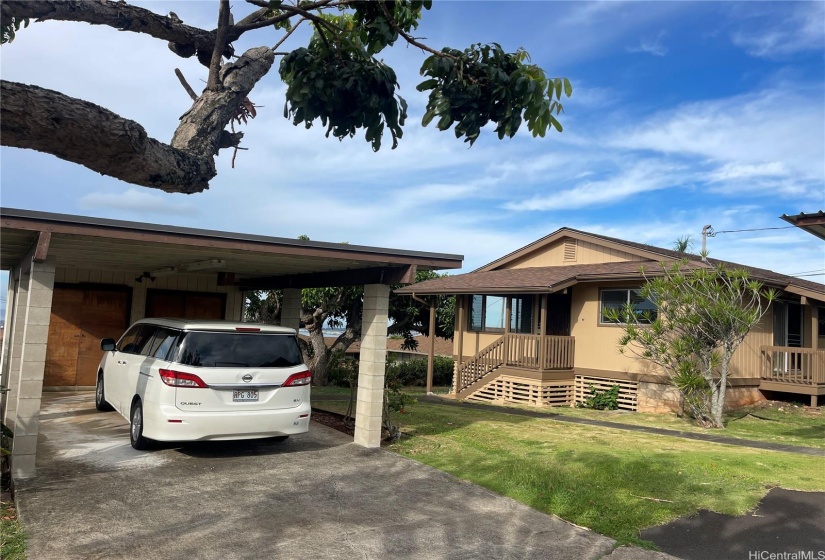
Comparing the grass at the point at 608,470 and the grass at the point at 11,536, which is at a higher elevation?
the grass at the point at 608,470

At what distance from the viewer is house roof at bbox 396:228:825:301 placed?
55.1 ft

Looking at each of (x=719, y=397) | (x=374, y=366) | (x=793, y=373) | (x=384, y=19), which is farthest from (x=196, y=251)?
(x=793, y=373)

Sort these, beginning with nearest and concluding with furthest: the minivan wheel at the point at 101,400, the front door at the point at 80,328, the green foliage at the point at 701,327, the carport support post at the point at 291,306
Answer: the minivan wheel at the point at 101,400, the carport support post at the point at 291,306, the green foliage at the point at 701,327, the front door at the point at 80,328

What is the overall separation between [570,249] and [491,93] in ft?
51.1

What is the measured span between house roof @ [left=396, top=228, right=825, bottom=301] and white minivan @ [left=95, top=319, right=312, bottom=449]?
9.77 meters

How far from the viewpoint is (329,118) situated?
19.1 feet

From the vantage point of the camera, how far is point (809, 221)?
7.20 m

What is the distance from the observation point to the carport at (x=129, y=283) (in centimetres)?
702

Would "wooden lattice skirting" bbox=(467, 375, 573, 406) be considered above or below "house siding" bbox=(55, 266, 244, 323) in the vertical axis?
below

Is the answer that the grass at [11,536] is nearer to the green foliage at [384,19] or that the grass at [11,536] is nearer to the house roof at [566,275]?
the green foliage at [384,19]

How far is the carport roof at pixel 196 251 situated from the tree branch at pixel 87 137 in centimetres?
319

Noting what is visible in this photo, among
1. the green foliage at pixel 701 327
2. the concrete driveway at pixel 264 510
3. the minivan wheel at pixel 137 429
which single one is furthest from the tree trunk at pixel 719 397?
the minivan wheel at pixel 137 429

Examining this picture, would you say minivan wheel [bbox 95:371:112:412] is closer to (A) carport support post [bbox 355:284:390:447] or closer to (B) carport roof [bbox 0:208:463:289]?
(B) carport roof [bbox 0:208:463:289]

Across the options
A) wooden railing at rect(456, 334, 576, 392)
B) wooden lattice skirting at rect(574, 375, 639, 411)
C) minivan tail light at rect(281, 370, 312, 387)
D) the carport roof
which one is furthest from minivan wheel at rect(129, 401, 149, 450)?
wooden lattice skirting at rect(574, 375, 639, 411)
